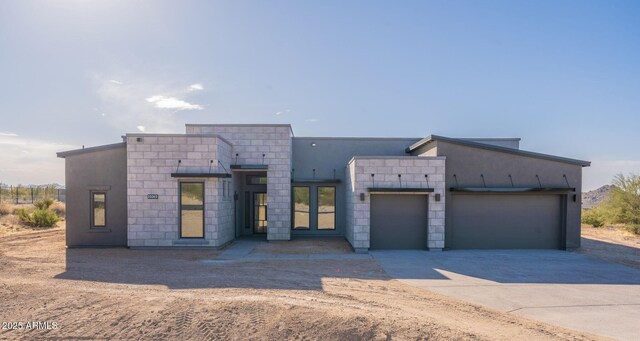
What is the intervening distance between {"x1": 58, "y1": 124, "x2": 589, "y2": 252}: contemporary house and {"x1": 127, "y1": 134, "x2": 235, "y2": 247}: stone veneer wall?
4 cm

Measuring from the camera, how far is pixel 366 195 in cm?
1277

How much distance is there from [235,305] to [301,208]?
11.1m

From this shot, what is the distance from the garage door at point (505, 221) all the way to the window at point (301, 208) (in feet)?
22.5

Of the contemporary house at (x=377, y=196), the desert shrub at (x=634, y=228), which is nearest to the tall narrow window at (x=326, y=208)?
the contemporary house at (x=377, y=196)

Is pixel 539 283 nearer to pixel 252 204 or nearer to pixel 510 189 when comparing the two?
pixel 510 189

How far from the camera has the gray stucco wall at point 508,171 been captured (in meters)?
13.4

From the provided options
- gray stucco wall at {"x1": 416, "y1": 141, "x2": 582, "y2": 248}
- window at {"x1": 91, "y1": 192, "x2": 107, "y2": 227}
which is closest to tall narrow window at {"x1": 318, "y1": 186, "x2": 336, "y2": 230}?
gray stucco wall at {"x1": 416, "y1": 141, "x2": 582, "y2": 248}

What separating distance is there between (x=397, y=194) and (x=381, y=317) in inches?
311

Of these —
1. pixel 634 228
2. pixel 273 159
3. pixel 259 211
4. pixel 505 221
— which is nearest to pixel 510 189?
pixel 505 221

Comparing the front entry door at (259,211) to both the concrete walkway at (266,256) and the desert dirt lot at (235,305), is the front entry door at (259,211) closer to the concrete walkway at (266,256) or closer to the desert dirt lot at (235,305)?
Answer: the concrete walkway at (266,256)

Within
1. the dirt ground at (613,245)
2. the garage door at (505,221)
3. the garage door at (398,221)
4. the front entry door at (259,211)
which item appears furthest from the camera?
the front entry door at (259,211)

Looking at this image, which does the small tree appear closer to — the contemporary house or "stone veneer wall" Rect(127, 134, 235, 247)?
the contemporary house

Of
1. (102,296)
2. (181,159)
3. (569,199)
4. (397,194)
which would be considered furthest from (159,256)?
(569,199)

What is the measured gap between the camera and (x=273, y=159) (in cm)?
1561
